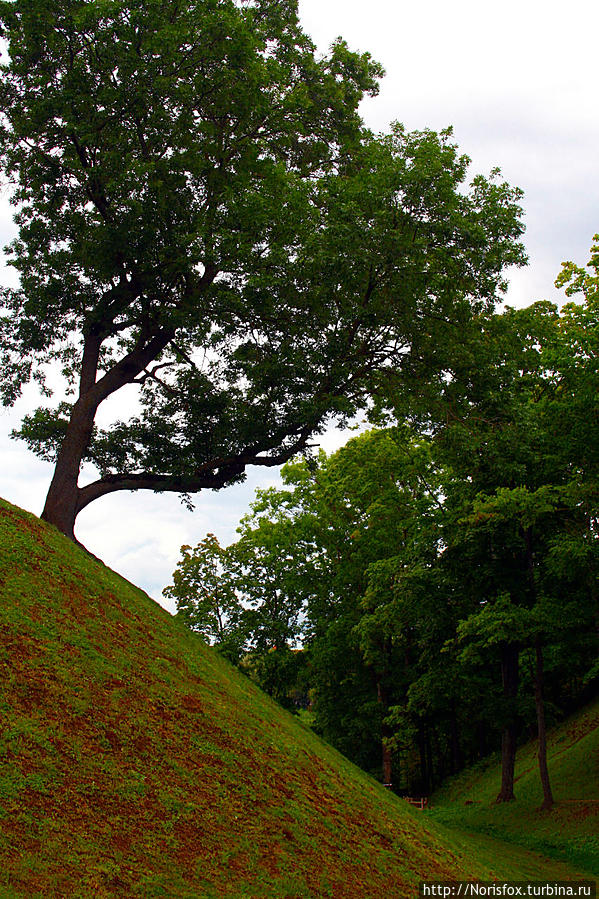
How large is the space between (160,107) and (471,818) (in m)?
24.4

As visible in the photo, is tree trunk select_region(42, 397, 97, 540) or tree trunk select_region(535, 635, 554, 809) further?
tree trunk select_region(535, 635, 554, 809)

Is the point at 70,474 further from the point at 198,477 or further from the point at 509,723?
the point at 509,723

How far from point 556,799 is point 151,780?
2131 cm

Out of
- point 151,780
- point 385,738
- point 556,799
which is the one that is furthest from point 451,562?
point 151,780

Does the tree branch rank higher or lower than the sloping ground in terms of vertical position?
higher

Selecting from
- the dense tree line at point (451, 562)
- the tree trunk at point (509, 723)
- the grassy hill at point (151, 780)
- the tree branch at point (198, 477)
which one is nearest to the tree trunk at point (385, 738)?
the dense tree line at point (451, 562)

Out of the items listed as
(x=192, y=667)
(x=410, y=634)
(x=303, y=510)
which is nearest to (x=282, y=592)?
(x=303, y=510)

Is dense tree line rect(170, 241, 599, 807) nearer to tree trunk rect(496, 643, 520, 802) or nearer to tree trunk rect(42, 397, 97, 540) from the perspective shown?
tree trunk rect(496, 643, 520, 802)

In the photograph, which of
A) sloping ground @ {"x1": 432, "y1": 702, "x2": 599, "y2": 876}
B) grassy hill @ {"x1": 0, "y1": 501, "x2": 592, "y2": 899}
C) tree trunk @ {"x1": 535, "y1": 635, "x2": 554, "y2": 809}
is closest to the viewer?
grassy hill @ {"x1": 0, "y1": 501, "x2": 592, "y2": 899}

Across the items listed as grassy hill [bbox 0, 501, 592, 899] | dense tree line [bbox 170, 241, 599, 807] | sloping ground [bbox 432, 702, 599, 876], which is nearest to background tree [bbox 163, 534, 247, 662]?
dense tree line [bbox 170, 241, 599, 807]

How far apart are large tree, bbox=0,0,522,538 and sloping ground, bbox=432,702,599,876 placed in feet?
41.8

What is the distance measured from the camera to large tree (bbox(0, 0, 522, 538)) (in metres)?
16.4

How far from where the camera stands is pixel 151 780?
28.9ft

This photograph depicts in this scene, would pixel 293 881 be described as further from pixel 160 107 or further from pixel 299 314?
pixel 160 107
